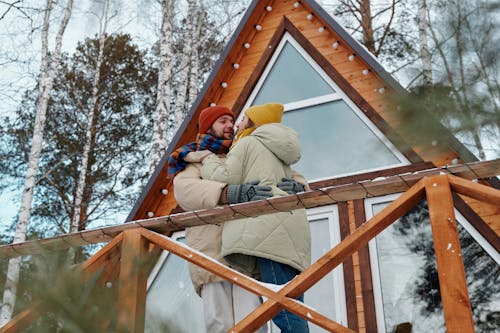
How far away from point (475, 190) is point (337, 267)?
3.03 metres

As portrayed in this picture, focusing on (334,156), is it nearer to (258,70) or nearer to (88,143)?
(258,70)

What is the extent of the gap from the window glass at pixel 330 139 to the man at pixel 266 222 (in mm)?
2094

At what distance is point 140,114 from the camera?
16969 millimetres

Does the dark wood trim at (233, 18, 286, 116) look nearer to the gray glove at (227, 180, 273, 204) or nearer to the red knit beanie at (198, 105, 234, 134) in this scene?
the red knit beanie at (198, 105, 234, 134)

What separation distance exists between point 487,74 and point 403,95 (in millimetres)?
233

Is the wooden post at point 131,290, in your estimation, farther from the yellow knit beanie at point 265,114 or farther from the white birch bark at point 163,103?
the white birch bark at point 163,103

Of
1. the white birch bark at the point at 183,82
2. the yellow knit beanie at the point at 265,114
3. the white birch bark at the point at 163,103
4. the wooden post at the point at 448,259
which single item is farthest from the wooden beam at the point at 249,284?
the white birch bark at the point at 183,82

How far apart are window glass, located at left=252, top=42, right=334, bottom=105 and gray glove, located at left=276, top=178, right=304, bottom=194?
2.80 m

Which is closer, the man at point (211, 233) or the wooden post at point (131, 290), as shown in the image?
the wooden post at point (131, 290)

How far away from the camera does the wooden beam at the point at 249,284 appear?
2080 mm

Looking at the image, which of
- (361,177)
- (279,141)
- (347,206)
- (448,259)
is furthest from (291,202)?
(361,177)

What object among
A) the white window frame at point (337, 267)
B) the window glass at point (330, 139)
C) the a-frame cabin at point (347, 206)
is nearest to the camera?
the a-frame cabin at point (347, 206)

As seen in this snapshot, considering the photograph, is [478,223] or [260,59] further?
[260,59]

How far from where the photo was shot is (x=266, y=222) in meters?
3.17
